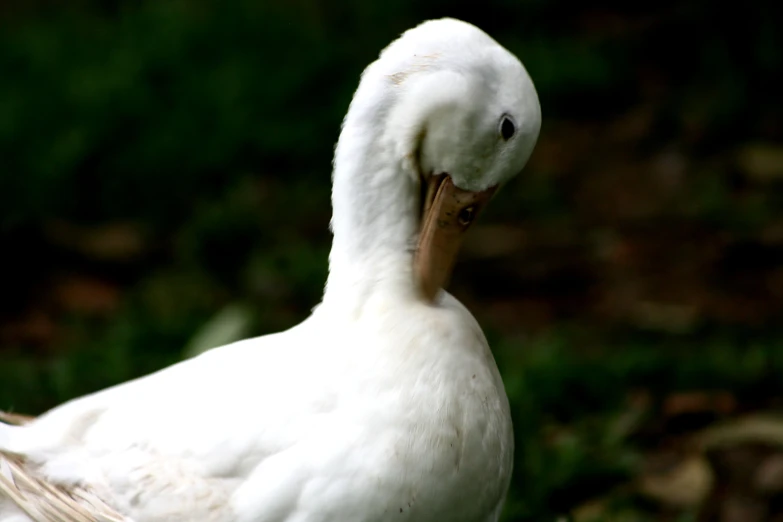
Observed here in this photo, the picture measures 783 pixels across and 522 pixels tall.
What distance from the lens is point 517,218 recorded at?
19.3 ft

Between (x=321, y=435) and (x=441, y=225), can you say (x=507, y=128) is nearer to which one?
(x=441, y=225)

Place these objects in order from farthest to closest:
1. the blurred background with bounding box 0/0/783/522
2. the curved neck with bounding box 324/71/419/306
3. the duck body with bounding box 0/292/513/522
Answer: the blurred background with bounding box 0/0/783/522 → the curved neck with bounding box 324/71/419/306 → the duck body with bounding box 0/292/513/522

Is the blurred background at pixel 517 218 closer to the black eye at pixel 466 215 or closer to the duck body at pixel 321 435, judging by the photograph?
the duck body at pixel 321 435

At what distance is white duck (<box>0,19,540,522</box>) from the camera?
2.49 meters

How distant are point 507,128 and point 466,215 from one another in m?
0.24

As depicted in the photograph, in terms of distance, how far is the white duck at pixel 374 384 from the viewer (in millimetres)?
2490

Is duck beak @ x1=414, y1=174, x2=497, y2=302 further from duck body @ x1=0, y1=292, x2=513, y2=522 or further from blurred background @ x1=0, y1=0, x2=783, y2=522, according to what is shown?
blurred background @ x1=0, y1=0, x2=783, y2=522

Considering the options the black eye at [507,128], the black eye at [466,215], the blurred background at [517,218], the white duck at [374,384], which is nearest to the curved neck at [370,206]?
the white duck at [374,384]

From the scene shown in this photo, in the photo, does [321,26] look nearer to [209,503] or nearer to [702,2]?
[702,2]

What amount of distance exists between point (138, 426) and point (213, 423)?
20 centimetres

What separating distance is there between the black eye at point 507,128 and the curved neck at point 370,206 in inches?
9.3

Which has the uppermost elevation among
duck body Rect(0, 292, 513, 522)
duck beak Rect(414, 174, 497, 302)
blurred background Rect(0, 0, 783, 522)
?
duck beak Rect(414, 174, 497, 302)

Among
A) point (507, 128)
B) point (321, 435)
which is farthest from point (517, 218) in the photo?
point (321, 435)

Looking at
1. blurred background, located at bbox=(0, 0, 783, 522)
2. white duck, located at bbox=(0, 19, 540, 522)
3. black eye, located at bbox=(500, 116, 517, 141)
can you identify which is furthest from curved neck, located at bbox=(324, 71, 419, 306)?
blurred background, located at bbox=(0, 0, 783, 522)
